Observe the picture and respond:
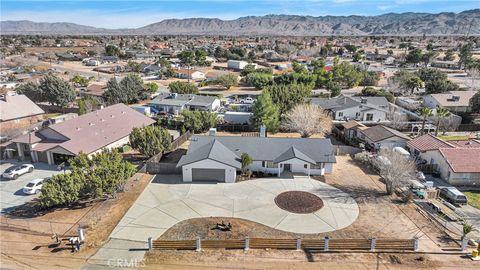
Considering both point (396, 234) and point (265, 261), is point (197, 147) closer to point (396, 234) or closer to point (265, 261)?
point (265, 261)

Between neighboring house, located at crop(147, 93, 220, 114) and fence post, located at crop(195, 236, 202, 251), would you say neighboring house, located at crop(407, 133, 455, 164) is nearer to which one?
fence post, located at crop(195, 236, 202, 251)

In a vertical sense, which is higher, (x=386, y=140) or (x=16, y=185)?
(x=386, y=140)

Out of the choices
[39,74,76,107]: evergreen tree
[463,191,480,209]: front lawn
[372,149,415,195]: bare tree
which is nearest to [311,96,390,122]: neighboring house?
[372,149,415,195]: bare tree

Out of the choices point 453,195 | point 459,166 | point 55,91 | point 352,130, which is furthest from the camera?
point 55,91

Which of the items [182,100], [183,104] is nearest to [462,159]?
[183,104]

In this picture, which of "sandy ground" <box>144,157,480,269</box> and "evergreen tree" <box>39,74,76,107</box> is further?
"evergreen tree" <box>39,74,76,107</box>

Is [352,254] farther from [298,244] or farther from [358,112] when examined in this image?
[358,112]
